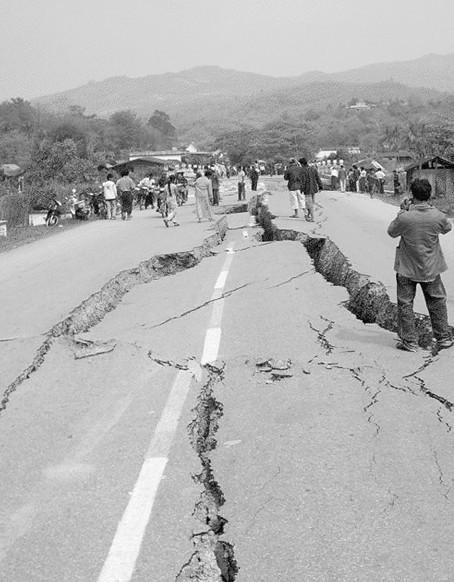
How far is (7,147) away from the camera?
86.0m

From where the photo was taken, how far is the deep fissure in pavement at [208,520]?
309cm

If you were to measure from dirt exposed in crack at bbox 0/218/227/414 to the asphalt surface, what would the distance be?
0.39 ft

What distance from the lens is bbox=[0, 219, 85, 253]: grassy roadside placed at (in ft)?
60.7

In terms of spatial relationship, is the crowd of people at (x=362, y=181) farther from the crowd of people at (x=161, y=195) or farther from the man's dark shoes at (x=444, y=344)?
the man's dark shoes at (x=444, y=344)

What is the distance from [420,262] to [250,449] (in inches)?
111

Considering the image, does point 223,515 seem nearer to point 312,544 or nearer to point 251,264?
point 312,544

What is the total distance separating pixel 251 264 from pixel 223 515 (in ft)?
27.7

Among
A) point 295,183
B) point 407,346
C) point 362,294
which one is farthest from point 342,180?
point 407,346

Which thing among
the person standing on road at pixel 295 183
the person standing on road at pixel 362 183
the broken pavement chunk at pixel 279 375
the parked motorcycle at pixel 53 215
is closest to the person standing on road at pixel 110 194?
the parked motorcycle at pixel 53 215

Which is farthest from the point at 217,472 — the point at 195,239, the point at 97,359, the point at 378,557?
the point at 195,239

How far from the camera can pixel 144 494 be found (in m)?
3.78

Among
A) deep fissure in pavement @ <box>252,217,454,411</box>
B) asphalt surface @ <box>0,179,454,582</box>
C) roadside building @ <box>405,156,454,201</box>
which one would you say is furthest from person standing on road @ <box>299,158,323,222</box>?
roadside building @ <box>405,156,454,201</box>

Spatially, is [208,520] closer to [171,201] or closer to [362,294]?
[362,294]

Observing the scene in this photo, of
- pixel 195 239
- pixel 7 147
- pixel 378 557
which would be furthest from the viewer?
pixel 7 147
